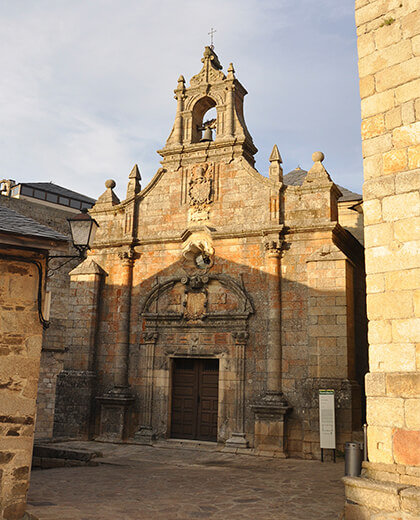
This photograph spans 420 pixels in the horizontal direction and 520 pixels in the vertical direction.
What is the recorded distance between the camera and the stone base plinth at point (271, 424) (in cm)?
1155

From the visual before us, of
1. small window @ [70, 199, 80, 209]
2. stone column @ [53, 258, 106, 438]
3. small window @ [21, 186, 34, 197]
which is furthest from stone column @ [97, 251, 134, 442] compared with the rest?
small window @ [70, 199, 80, 209]

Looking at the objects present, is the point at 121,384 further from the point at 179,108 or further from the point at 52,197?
the point at 52,197

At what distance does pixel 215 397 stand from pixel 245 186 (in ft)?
17.9

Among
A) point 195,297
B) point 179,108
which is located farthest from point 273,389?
point 179,108

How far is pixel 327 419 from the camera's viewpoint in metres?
11.0

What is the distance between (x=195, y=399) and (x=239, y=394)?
143cm

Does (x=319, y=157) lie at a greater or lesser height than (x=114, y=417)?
greater

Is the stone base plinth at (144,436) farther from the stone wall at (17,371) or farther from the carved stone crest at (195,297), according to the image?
the stone wall at (17,371)

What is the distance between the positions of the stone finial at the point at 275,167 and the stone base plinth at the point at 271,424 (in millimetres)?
5397

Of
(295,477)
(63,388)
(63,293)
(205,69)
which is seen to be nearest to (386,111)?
(295,477)

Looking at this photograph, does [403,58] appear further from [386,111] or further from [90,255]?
[90,255]

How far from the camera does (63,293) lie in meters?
22.6

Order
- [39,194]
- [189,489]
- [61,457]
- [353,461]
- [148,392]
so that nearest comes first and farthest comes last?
[353,461], [189,489], [61,457], [148,392], [39,194]

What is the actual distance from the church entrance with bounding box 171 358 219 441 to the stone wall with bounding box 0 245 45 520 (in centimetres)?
732
